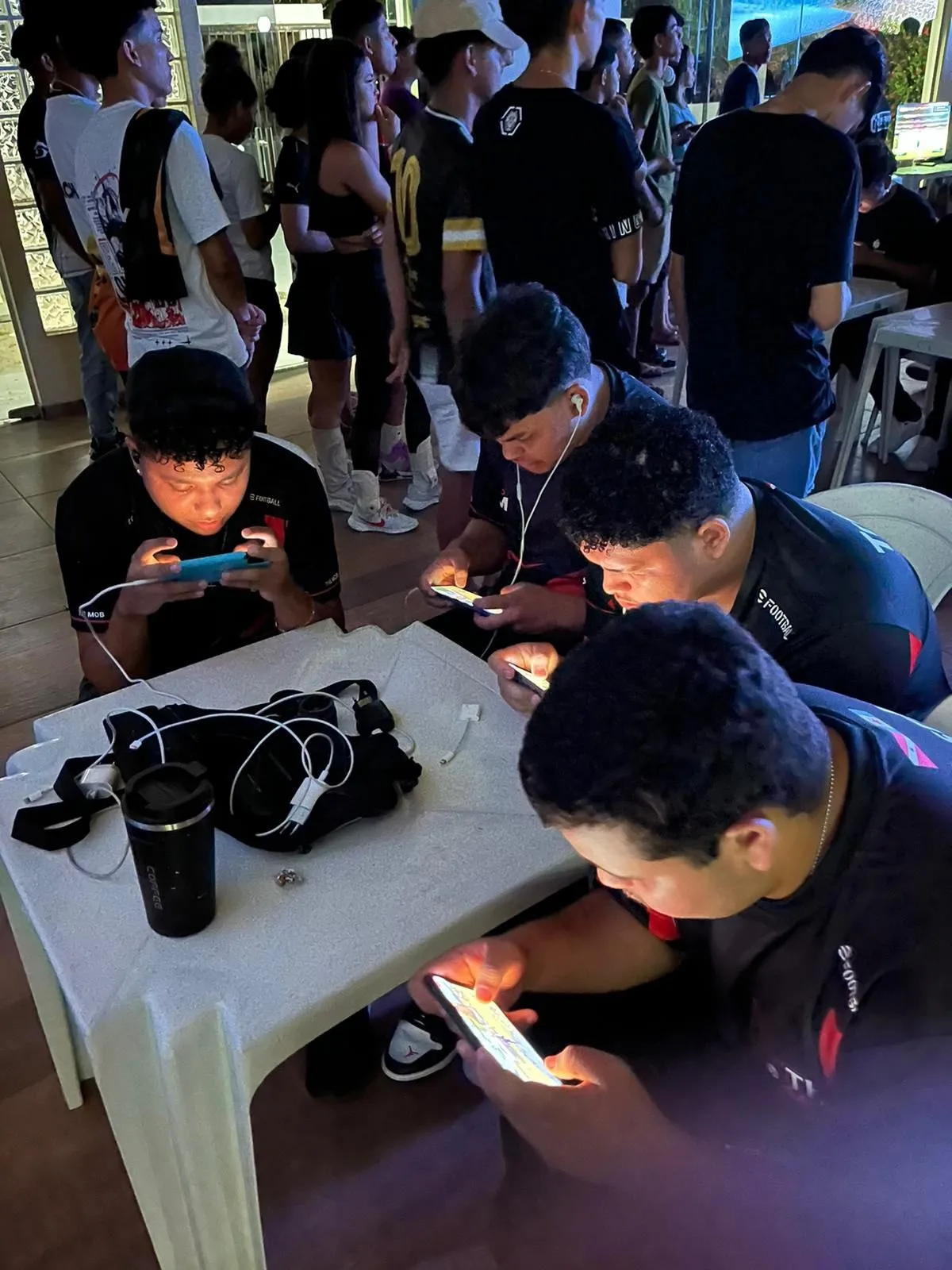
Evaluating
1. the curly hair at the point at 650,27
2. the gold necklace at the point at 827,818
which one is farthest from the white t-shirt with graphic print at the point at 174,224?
the curly hair at the point at 650,27

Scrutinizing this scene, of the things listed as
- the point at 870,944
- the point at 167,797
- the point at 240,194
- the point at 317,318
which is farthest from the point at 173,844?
the point at 240,194

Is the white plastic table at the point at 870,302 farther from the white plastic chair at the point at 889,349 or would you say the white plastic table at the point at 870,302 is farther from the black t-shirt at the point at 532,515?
the black t-shirt at the point at 532,515

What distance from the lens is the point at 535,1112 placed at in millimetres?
888

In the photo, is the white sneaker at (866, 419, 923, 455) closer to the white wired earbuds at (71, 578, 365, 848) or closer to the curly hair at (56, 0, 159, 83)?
the curly hair at (56, 0, 159, 83)

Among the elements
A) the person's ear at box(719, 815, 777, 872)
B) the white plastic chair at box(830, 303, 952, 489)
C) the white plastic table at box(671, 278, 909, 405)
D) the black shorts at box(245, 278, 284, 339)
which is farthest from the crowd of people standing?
the white plastic chair at box(830, 303, 952, 489)

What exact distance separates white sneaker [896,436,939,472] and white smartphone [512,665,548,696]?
2762 mm

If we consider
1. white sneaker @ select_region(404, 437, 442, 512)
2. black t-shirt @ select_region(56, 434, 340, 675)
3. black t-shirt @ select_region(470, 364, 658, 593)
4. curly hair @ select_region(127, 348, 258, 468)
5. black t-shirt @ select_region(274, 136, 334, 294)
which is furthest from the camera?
white sneaker @ select_region(404, 437, 442, 512)

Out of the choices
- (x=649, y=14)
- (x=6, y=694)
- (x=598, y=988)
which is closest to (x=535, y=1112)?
(x=598, y=988)

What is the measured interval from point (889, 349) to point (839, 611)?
2.55 meters

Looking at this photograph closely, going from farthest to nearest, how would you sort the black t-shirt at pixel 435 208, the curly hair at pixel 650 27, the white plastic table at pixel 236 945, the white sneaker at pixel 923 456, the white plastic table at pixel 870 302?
the curly hair at pixel 650 27 < the white sneaker at pixel 923 456 < the white plastic table at pixel 870 302 < the black t-shirt at pixel 435 208 < the white plastic table at pixel 236 945

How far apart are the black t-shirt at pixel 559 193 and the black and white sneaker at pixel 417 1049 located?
1.61 metres

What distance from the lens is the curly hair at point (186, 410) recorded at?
1.40m

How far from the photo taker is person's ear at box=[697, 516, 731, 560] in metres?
1.11

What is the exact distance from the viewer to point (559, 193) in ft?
7.10
